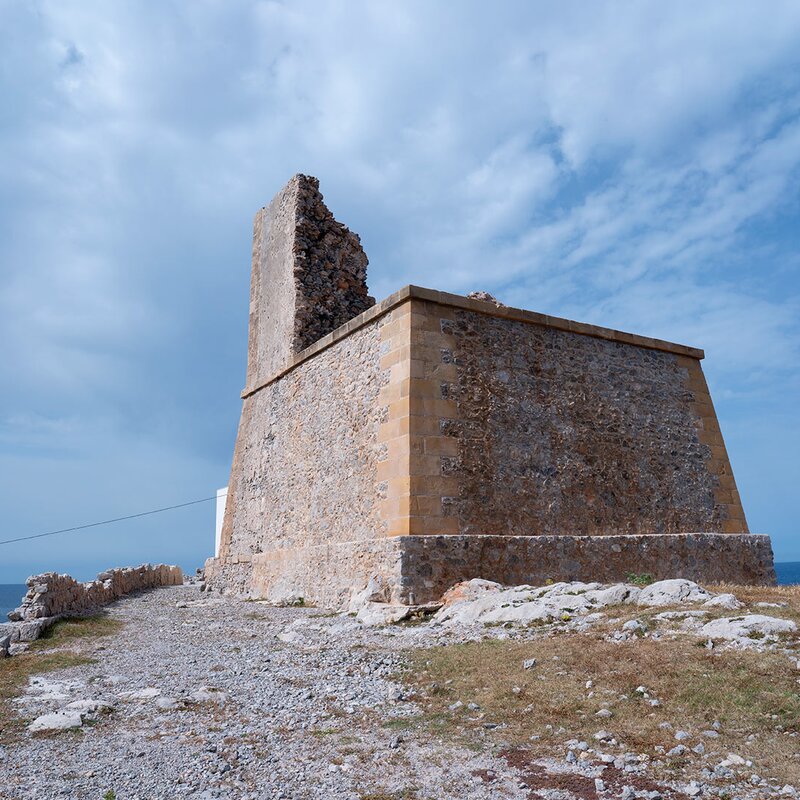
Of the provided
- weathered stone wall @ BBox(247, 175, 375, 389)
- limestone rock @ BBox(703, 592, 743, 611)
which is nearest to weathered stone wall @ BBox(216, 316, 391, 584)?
weathered stone wall @ BBox(247, 175, 375, 389)

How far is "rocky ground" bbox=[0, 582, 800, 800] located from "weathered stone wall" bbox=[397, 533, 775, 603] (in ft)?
5.05

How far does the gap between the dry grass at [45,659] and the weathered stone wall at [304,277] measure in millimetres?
5974

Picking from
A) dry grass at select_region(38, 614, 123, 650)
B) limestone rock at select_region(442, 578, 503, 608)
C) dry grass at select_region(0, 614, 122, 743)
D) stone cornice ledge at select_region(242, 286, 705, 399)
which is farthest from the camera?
stone cornice ledge at select_region(242, 286, 705, 399)

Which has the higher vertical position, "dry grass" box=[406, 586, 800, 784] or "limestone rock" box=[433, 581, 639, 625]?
"limestone rock" box=[433, 581, 639, 625]

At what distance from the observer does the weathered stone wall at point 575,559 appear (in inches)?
339

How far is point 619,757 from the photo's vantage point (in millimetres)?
3469

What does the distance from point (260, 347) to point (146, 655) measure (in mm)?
9114

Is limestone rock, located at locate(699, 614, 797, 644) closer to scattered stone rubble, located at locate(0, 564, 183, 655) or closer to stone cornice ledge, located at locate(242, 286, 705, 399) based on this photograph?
stone cornice ledge, located at locate(242, 286, 705, 399)

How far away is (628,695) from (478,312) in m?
6.80

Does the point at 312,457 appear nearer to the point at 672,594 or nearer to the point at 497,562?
the point at 497,562

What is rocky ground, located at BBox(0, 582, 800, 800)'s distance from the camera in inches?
130

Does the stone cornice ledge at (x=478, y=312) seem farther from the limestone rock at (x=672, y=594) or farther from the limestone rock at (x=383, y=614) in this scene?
the limestone rock at (x=672, y=594)

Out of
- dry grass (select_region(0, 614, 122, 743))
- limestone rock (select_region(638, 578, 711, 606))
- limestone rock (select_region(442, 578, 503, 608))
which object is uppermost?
limestone rock (select_region(442, 578, 503, 608))

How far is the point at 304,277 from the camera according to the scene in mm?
13688
